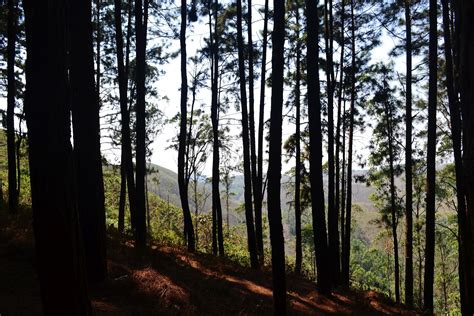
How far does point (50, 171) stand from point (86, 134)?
3.98 meters

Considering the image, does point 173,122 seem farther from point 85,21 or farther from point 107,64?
point 85,21

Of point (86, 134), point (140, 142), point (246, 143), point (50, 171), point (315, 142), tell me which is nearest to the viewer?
point (50, 171)

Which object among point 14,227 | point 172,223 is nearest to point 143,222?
point 14,227

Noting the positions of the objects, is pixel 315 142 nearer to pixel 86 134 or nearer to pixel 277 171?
pixel 277 171

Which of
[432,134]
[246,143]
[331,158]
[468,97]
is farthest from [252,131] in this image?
[468,97]

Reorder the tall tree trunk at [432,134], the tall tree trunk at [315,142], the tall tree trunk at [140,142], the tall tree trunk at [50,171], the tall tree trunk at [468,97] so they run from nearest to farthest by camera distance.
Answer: the tall tree trunk at [468,97] → the tall tree trunk at [50,171] → the tall tree trunk at [315,142] → the tall tree trunk at [140,142] → the tall tree trunk at [432,134]

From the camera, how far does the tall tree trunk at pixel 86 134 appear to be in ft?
21.6

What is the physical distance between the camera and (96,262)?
6629mm

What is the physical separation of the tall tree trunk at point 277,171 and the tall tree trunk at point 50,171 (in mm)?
4366

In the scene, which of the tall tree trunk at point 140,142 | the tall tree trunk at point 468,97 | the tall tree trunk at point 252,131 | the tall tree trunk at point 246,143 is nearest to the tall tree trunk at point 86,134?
the tall tree trunk at point 140,142

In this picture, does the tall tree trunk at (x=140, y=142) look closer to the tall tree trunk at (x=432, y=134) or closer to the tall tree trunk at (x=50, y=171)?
the tall tree trunk at (x=50, y=171)

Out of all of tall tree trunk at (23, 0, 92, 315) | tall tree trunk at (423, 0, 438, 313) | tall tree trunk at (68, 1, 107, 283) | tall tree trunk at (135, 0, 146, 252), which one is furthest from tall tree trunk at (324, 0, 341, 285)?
tall tree trunk at (23, 0, 92, 315)

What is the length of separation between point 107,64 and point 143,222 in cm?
1002

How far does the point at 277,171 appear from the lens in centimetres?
704
